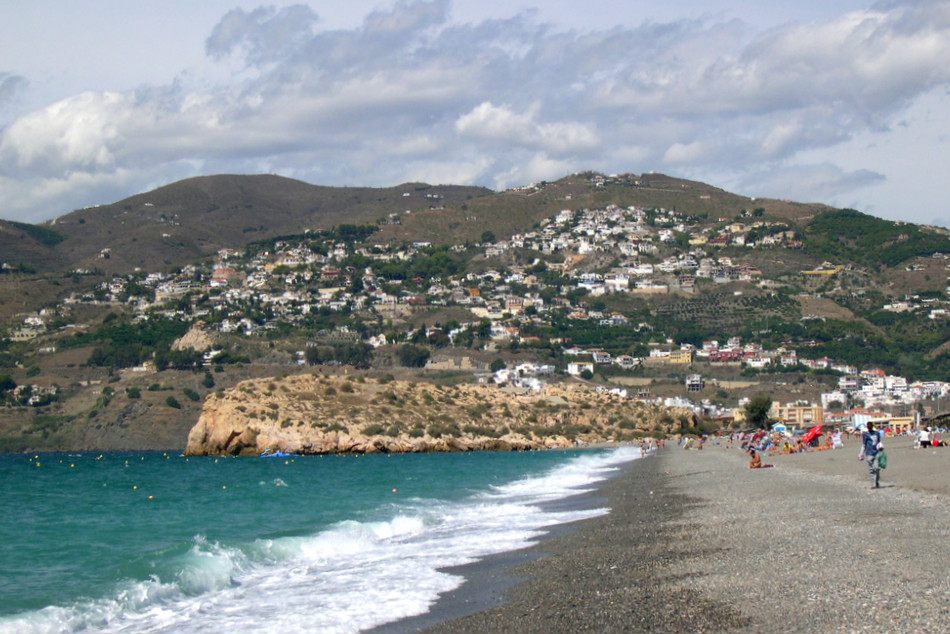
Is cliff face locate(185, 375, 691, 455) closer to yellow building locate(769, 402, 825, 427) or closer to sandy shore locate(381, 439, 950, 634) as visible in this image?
yellow building locate(769, 402, 825, 427)

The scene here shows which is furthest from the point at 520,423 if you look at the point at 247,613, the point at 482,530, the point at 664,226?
the point at 664,226

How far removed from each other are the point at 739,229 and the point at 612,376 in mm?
73872

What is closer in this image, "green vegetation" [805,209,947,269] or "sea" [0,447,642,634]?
"sea" [0,447,642,634]

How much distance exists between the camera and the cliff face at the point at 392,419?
6650 cm

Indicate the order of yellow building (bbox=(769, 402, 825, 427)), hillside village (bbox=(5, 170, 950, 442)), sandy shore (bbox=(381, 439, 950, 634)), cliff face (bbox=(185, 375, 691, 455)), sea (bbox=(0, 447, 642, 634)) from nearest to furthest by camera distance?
sandy shore (bbox=(381, 439, 950, 634)), sea (bbox=(0, 447, 642, 634)), cliff face (bbox=(185, 375, 691, 455)), yellow building (bbox=(769, 402, 825, 427)), hillside village (bbox=(5, 170, 950, 442))

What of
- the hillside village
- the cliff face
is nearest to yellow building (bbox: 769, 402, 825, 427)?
the hillside village

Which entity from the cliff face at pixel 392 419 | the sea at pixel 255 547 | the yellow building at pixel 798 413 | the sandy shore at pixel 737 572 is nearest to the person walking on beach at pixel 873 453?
the sandy shore at pixel 737 572

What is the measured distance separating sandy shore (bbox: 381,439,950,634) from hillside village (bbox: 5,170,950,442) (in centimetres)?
7381

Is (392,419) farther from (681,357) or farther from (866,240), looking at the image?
(866,240)

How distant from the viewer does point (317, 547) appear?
57.6ft

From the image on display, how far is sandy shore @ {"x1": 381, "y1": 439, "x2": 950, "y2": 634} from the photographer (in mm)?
8008

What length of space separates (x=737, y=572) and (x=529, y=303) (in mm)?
143459

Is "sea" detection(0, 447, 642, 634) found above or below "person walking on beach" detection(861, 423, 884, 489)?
below

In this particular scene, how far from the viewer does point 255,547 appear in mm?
17375
